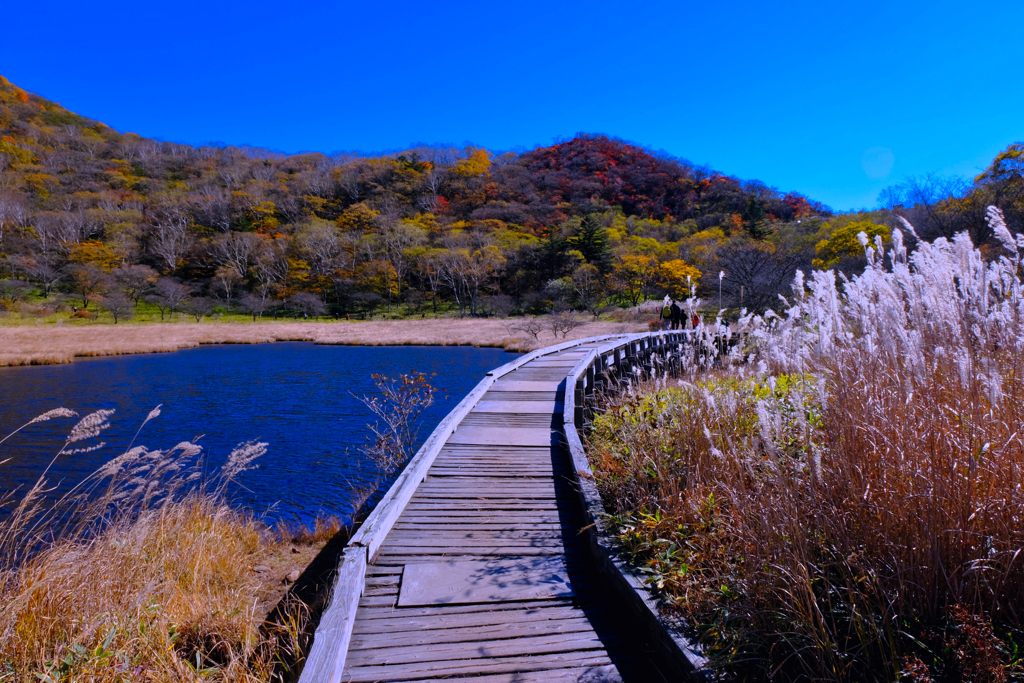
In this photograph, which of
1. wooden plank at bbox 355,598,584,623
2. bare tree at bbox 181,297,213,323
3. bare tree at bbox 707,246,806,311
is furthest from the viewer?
bare tree at bbox 181,297,213,323

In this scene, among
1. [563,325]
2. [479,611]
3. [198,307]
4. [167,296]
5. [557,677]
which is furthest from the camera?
[198,307]

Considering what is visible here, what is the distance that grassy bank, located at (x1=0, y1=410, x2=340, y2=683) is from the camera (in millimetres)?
3227

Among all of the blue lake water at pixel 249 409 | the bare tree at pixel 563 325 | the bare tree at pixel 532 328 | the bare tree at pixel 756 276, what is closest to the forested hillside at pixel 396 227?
the bare tree at pixel 756 276

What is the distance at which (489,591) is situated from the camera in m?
3.73

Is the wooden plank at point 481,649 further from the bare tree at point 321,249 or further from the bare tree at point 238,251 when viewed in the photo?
the bare tree at point 238,251

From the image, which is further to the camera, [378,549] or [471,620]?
[378,549]

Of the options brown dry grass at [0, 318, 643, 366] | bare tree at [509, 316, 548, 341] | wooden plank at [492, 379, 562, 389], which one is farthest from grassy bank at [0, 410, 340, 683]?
bare tree at [509, 316, 548, 341]

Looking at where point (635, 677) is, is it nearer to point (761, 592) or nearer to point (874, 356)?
point (761, 592)

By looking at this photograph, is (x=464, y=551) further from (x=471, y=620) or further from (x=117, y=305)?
(x=117, y=305)

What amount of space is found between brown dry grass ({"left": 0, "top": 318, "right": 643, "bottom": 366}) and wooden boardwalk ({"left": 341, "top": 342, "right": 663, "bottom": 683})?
24.0 metres

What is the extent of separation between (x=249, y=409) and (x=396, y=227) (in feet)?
197

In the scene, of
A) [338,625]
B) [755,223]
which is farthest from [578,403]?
[755,223]

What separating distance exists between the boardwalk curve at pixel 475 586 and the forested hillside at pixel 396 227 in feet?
77.2

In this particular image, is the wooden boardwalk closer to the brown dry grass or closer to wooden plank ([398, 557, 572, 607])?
wooden plank ([398, 557, 572, 607])
